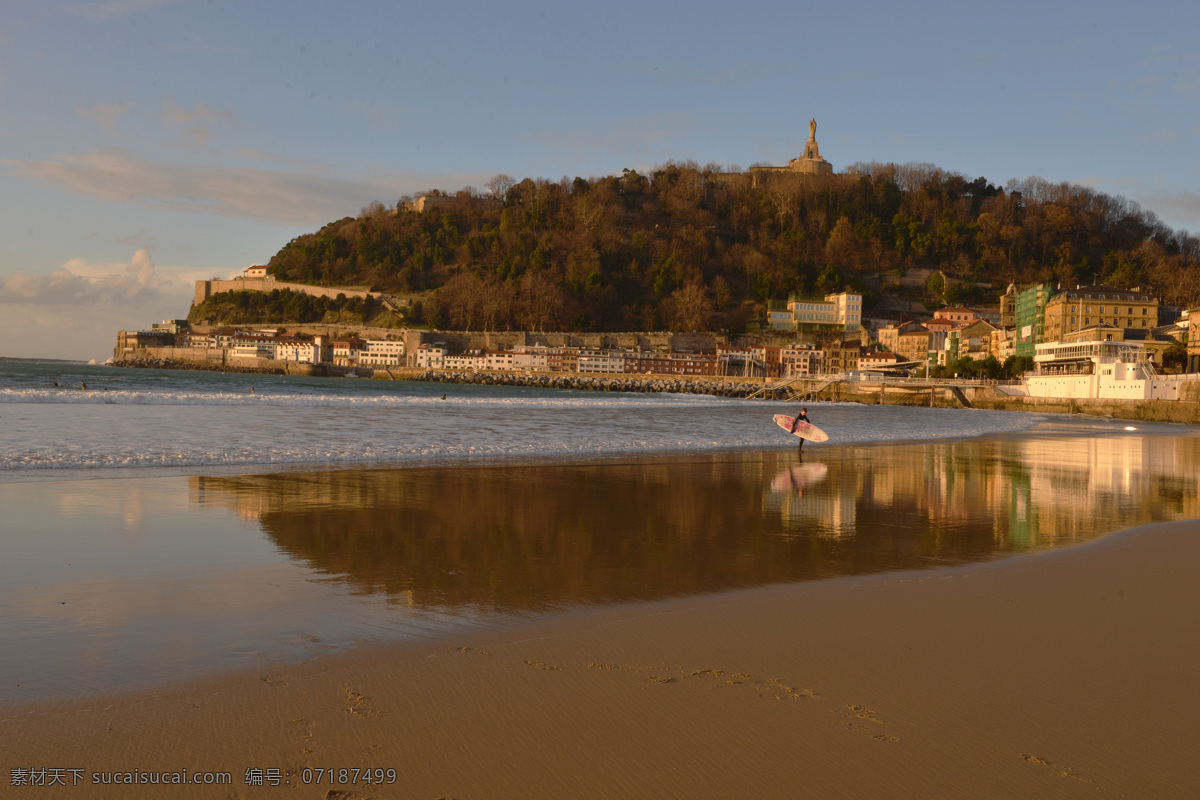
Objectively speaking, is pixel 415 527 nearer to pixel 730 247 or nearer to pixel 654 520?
pixel 654 520

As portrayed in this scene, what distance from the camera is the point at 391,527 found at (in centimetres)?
706

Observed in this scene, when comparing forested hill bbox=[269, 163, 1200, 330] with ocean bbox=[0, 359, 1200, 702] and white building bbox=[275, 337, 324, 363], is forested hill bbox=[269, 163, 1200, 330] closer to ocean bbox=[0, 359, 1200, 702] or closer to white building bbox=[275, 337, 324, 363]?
white building bbox=[275, 337, 324, 363]

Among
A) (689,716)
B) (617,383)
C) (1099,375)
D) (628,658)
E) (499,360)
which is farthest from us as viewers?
(499,360)

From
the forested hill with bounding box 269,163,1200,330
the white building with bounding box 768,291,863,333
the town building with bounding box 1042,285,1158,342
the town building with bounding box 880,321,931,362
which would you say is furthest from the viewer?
the forested hill with bounding box 269,163,1200,330

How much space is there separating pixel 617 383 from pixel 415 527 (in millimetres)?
76424

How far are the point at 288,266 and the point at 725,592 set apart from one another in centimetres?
14518

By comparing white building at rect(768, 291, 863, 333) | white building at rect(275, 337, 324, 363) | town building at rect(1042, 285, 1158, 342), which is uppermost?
white building at rect(768, 291, 863, 333)

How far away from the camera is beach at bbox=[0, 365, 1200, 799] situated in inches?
108

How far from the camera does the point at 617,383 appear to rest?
83.4 meters

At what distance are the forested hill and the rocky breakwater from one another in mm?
21497

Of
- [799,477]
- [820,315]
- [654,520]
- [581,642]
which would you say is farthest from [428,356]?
[581,642]

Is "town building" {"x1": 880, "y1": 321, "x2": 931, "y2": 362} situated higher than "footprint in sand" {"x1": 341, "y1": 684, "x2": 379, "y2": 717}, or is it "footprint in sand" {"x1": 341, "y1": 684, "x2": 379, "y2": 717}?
"town building" {"x1": 880, "y1": 321, "x2": 931, "y2": 362}

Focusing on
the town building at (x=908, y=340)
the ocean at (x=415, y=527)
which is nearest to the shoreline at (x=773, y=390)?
the town building at (x=908, y=340)

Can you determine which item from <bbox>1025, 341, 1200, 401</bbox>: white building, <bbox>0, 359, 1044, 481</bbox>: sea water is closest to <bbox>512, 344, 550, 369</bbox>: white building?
<bbox>1025, 341, 1200, 401</bbox>: white building
